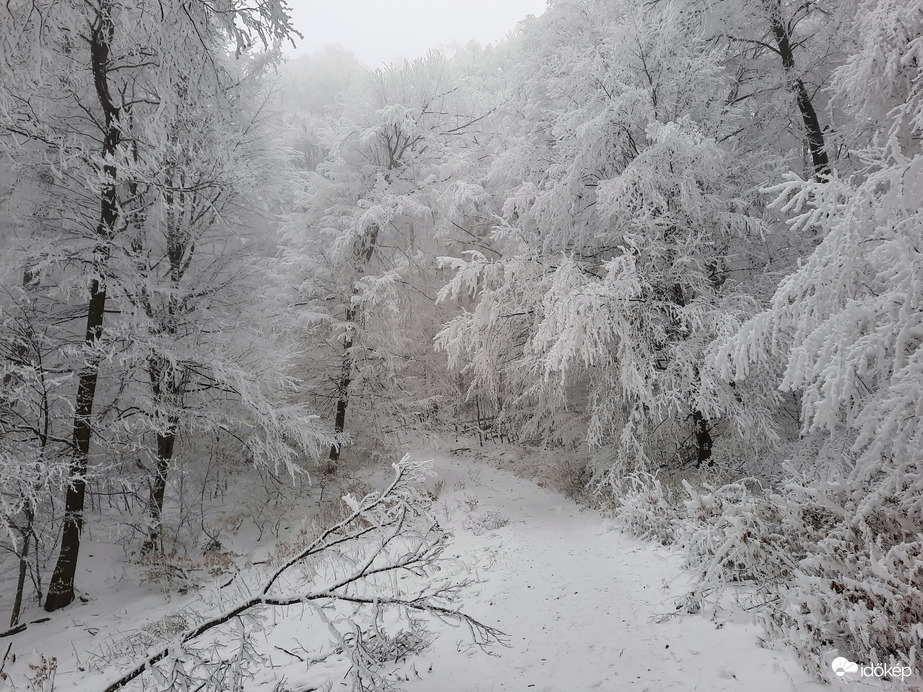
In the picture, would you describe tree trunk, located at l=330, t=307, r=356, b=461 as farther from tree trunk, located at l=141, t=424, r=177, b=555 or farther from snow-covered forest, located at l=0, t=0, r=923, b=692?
tree trunk, located at l=141, t=424, r=177, b=555

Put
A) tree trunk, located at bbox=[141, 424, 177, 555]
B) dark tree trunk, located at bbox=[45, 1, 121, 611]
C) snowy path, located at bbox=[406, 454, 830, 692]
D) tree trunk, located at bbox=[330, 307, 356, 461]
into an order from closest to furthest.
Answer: snowy path, located at bbox=[406, 454, 830, 692]
dark tree trunk, located at bbox=[45, 1, 121, 611]
tree trunk, located at bbox=[141, 424, 177, 555]
tree trunk, located at bbox=[330, 307, 356, 461]

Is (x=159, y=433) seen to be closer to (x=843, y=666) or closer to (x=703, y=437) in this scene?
(x=843, y=666)

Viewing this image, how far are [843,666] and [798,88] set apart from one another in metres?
8.08

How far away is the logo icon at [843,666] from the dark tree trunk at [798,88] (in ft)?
22.6

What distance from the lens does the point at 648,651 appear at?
3.47 meters

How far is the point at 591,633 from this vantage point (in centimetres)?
395

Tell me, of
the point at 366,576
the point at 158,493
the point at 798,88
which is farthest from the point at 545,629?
the point at 798,88

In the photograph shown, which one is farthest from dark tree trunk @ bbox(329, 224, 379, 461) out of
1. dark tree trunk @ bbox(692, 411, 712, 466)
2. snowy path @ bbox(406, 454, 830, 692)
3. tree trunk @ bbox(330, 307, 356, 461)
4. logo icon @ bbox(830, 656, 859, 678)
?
logo icon @ bbox(830, 656, 859, 678)

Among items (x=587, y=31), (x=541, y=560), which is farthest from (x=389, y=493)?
(x=587, y=31)

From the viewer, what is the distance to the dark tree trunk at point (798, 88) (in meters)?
7.06

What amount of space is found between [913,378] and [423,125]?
12188 mm

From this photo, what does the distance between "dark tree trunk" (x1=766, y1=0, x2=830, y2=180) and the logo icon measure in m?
6.90

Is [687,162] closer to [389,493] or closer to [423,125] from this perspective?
[389,493]

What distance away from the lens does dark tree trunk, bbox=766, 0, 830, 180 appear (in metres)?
7.06
